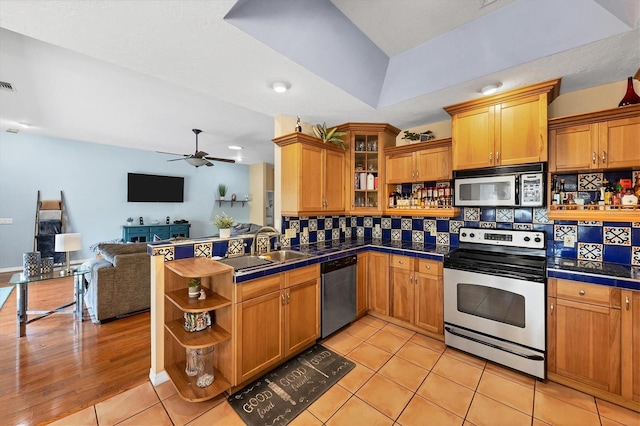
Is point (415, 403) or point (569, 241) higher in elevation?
point (569, 241)

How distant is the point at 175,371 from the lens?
203 centimetres

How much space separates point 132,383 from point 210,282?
983 mm

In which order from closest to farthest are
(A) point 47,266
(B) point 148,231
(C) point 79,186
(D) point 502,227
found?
(D) point 502,227 → (A) point 47,266 → (C) point 79,186 → (B) point 148,231

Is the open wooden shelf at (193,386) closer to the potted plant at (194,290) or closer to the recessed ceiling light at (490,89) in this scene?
the potted plant at (194,290)

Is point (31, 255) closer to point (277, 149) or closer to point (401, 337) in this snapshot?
point (277, 149)

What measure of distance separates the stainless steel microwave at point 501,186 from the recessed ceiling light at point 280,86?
1.92 metres

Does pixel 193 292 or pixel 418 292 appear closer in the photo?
pixel 193 292

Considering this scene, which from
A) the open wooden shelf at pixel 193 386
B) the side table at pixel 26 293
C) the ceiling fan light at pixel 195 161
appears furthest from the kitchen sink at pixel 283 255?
the ceiling fan light at pixel 195 161

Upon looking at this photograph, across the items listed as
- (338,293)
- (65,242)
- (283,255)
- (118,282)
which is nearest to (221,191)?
(65,242)

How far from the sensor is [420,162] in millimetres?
2996

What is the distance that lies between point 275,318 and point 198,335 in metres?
0.60

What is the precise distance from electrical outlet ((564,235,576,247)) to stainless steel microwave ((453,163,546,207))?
0.51 meters

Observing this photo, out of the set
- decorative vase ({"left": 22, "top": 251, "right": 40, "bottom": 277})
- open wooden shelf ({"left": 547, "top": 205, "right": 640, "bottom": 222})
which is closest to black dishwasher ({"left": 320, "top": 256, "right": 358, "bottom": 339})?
open wooden shelf ({"left": 547, "top": 205, "right": 640, "bottom": 222})

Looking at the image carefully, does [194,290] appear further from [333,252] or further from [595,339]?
[595,339]
